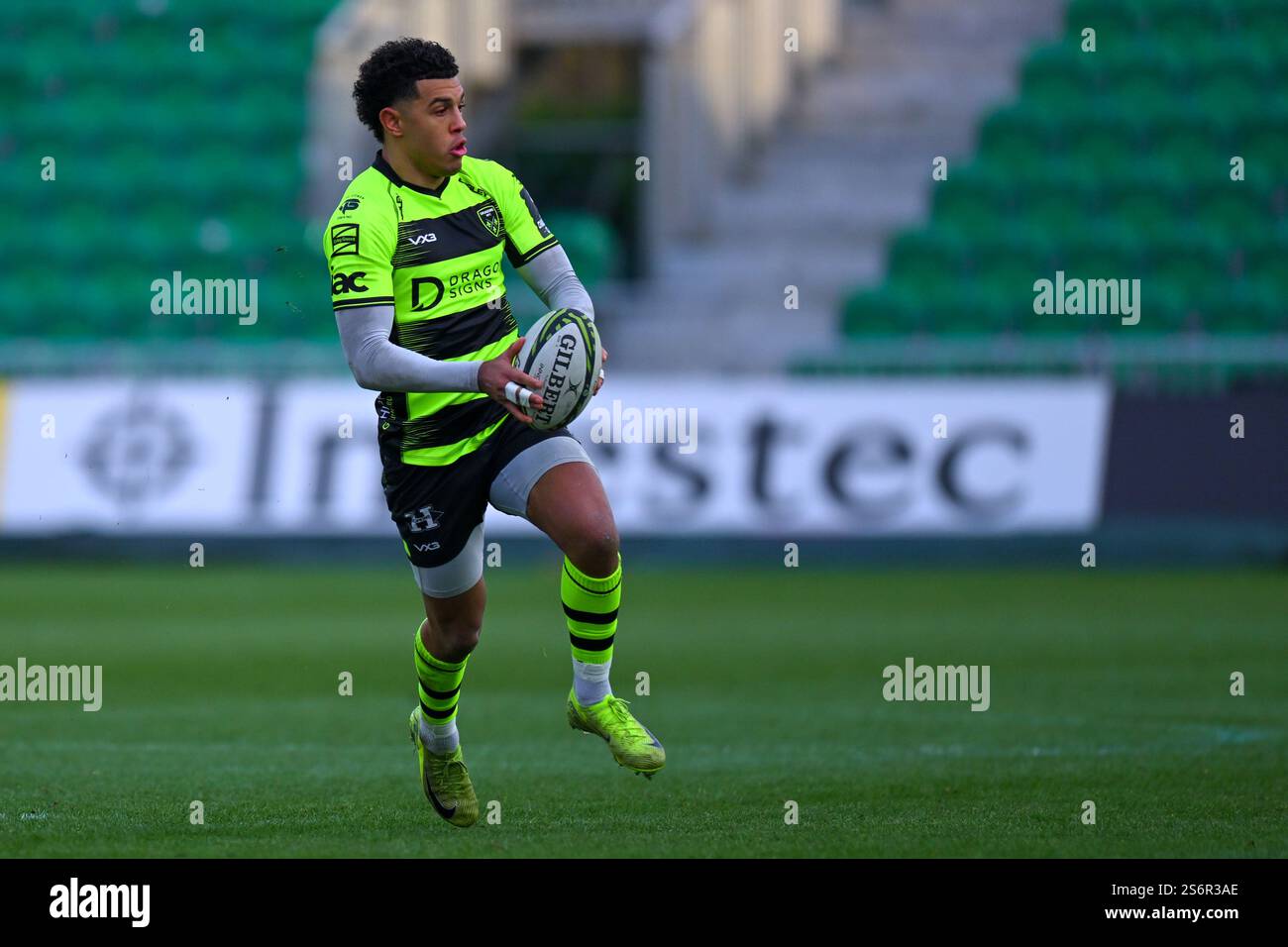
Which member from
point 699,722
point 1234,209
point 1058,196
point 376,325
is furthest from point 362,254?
point 1234,209

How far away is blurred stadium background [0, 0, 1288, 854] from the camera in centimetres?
1013

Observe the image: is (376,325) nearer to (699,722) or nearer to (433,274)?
(433,274)

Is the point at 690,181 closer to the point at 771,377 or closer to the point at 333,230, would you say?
the point at 771,377

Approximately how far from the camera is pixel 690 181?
2395 centimetres

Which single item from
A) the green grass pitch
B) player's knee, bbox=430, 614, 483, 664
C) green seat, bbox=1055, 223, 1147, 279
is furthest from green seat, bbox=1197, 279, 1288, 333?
player's knee, bbox=430, 614, 483, 664

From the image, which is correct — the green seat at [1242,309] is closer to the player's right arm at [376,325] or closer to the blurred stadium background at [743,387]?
the blurred stadium background at [743,387]

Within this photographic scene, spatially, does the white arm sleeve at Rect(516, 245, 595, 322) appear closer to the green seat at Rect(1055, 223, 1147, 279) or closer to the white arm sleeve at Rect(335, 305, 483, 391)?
the white arm sleeve at Rect(335, 305, 483, 391)

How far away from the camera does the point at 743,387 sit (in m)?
18.5

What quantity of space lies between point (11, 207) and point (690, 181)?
25.2 ft

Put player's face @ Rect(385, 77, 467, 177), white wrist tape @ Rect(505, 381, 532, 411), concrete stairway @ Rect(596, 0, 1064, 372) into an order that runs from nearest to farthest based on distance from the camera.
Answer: white wrist tape @ Rect(505, 381, 532, 411), player's face @ Rect(385, 77, 467, 177), concrete stairway @ Rect(596, 0, 1064, 372)

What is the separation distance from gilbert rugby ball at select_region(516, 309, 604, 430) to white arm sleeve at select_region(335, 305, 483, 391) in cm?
20

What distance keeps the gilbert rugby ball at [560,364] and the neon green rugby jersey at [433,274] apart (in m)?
0.30
